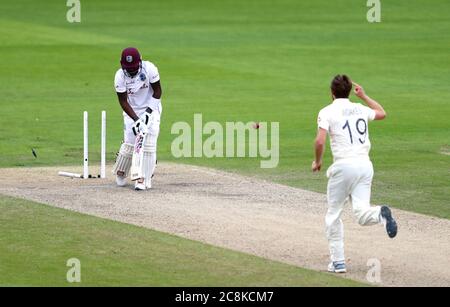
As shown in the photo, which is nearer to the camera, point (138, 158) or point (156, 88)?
point (138, 158)

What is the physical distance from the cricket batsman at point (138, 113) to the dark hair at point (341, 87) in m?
5.45

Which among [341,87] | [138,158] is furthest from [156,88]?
[341,87]

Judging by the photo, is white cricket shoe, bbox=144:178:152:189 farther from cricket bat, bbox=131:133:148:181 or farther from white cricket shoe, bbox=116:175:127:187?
white cricket shoe, bbox=116:175:127:187

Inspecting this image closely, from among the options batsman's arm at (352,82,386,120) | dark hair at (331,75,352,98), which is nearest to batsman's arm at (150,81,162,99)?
batsman's arm at (352,82,386,120)

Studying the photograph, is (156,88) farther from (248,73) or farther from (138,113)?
(248,73)

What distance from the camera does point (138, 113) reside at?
18.9 meters

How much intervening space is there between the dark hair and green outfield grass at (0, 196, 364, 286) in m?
1.93

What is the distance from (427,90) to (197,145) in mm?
9261

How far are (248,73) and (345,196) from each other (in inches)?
787

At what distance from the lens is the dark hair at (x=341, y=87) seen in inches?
531

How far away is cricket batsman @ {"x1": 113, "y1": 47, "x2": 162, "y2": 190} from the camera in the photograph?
18484mm

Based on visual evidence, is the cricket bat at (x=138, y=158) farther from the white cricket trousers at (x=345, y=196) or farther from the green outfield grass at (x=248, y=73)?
the white cricket trousers at (x=345, y=196)

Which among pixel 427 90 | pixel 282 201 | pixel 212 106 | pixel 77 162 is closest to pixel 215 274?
pixel 282 201

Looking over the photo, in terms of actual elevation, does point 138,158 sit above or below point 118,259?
above
